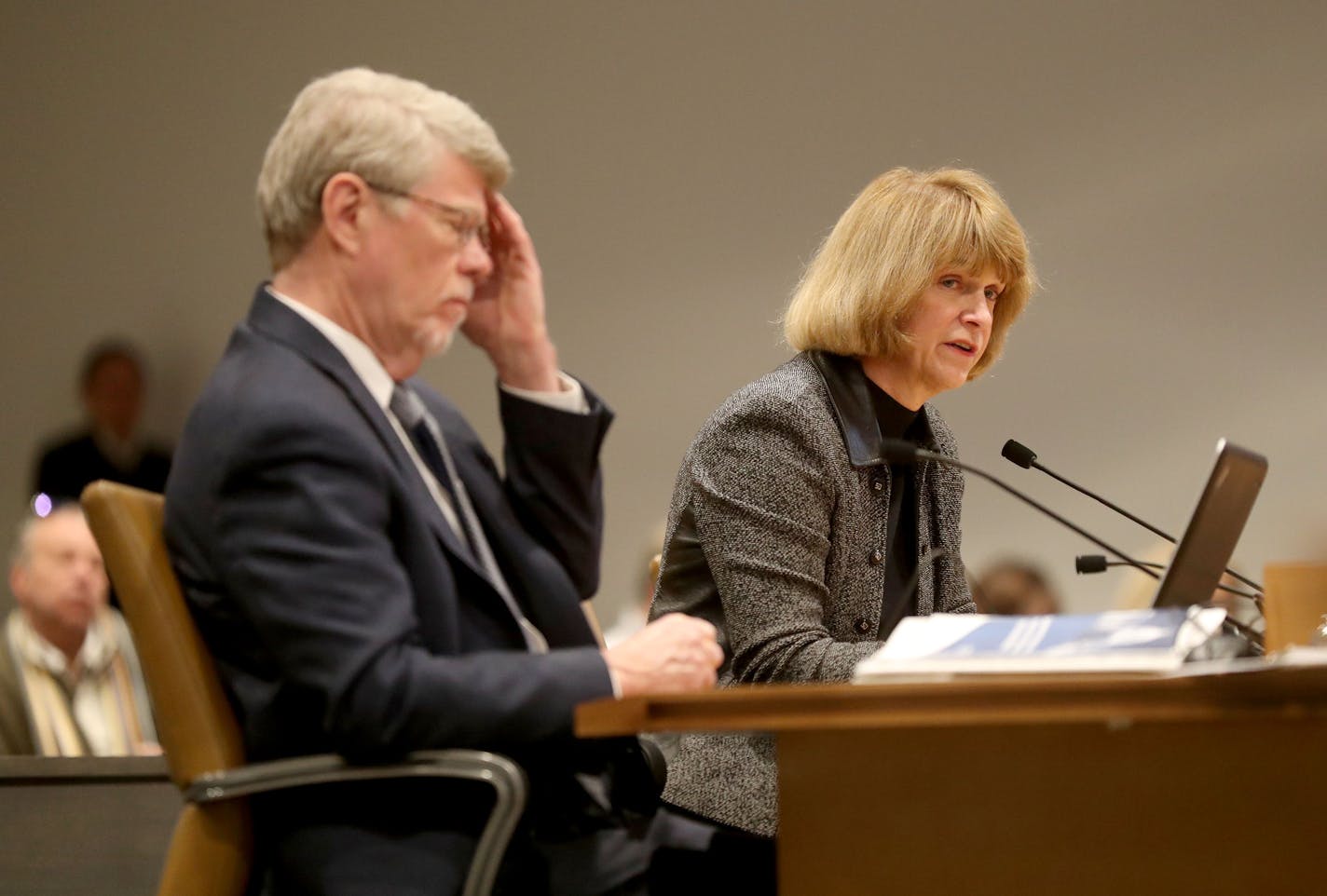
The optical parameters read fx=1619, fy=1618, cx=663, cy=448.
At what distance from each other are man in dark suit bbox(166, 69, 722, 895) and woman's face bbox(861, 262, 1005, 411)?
76 centimetres

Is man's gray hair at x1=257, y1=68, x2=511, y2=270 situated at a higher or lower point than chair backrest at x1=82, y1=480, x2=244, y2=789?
higher

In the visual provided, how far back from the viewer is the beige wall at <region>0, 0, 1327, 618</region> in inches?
Answer: 182

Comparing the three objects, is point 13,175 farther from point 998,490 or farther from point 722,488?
point 722,488

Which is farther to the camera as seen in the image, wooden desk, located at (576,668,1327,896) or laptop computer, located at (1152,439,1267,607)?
laptop computer, located at (1152,439,1267,607)

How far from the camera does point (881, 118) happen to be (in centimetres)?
484

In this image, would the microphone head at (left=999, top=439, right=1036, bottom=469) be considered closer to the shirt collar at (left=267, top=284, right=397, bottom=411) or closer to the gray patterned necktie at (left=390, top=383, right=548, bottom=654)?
the gray patterned necktie at (left=390, top=383, right=548, bottom=654)

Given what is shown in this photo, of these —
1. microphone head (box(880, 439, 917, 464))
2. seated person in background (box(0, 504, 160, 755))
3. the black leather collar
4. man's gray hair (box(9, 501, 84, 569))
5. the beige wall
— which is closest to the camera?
microphone head (box(880, 439, 917, 464))

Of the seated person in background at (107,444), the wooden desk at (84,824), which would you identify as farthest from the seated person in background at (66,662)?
the wooden desk at (84,824)

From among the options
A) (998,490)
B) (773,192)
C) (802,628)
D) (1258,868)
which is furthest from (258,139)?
(1258,868)

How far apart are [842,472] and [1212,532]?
21.5 inches

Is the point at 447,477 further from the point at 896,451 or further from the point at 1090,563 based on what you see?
the point at 1090,563

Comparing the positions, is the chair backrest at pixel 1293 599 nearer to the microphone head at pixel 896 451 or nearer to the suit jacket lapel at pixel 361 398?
the microphone head at pixel 896 451

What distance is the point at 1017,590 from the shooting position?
14.9ft

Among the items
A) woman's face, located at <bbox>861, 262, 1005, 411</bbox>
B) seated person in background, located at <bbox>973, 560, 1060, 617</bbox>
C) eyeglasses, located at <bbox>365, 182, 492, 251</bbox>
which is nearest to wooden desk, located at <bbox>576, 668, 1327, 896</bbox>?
eyeglasses, located at <bbox>365, 182, 492, 251</bbox>
